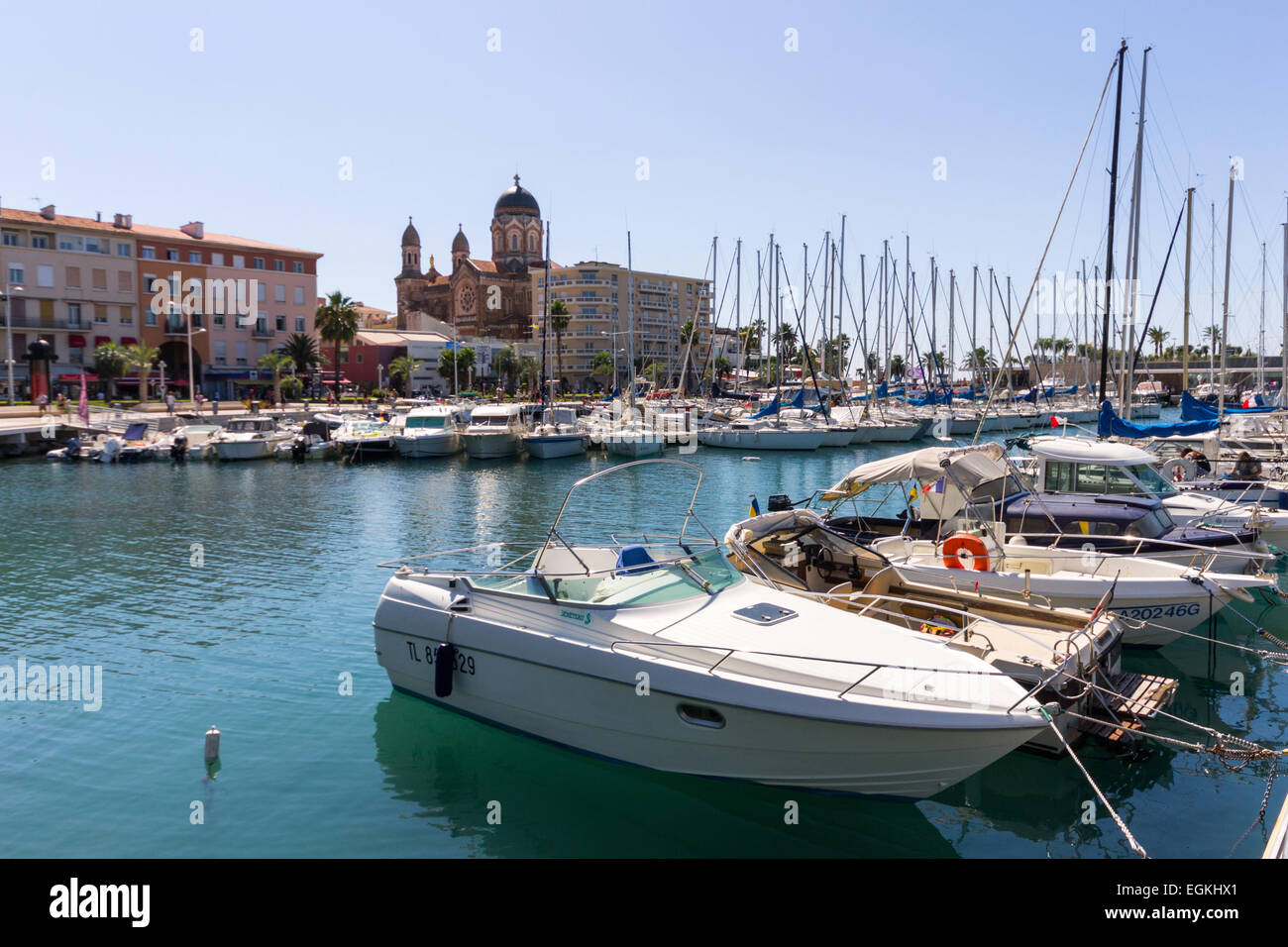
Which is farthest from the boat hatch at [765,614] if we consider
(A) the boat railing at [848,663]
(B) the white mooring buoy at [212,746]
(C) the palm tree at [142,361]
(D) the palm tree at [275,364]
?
(D) the palm tree at [275,364]

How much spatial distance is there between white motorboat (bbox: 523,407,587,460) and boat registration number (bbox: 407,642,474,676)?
39647 millimetres

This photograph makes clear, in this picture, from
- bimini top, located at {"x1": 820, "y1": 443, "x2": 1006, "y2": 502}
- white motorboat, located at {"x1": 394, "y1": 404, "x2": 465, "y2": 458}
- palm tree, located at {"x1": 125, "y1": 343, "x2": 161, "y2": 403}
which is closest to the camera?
bimini top, located at {"x1": 820, "y1": 443, "x2": 1006, "y2": 502}

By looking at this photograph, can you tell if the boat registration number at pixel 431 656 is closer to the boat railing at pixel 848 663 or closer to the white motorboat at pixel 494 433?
the boat railing at pixel 848 663

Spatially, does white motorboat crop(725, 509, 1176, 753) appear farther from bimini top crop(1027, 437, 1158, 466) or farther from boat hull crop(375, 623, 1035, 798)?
bimini top crop(1027, 437, 1158, 466)

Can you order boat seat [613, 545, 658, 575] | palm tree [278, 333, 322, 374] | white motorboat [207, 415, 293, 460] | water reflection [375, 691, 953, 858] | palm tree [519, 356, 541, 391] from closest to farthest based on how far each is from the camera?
1. water reflection [375, 691, 953, 858]
2. boat seat [613, 545, 658, 575]
3. white motorboat [207, 415, 293, 460]
4. palm tree [278, 333, 322, 374]
5. palm tree [519, 356, 541, 391]

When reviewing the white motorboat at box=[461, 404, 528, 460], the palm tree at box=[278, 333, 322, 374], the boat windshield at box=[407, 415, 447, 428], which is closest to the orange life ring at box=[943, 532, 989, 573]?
the white motorboat at box=[461, 404, 528, 460]

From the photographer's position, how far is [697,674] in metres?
8.48

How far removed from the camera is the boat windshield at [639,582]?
389 inches

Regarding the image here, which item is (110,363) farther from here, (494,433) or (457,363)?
(457,363)

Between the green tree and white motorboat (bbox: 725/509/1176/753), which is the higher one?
the green tree

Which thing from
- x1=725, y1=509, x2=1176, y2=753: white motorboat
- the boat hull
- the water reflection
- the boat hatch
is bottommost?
the water reflection

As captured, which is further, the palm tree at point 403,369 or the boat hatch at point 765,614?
the palm tree at point 403,369

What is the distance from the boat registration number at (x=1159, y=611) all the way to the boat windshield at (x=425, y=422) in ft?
145

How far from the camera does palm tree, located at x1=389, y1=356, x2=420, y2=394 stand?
326 feet
